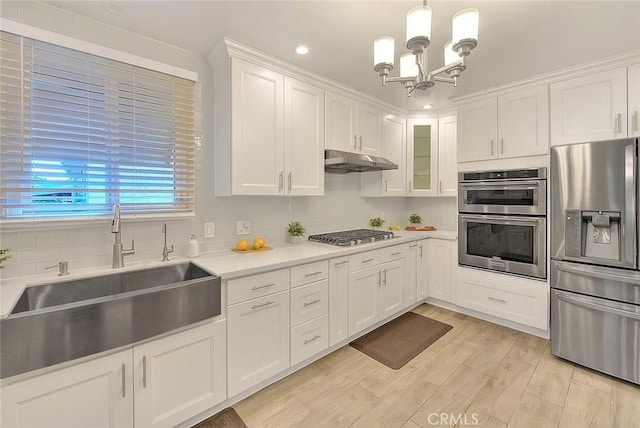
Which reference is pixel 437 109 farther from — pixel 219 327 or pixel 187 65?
pixel 219 327

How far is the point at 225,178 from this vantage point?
2.12m

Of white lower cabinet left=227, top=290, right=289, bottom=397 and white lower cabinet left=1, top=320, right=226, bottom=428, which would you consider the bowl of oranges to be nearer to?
white lower cabinet left=227, top=290, right=289, bottom=397

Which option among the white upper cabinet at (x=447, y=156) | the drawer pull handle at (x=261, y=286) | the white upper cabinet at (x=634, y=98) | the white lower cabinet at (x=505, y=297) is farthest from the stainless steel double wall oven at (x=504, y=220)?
the drawer pull handle at (x=261, y=286)

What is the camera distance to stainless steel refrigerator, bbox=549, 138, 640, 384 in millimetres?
2006

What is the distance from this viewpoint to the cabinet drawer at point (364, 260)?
2479 mm

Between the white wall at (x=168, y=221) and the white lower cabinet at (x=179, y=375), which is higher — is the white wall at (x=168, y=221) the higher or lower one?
the higher one

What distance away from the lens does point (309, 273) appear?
2141mm

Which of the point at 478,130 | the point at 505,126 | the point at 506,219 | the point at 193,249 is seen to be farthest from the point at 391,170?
the point at 193,249

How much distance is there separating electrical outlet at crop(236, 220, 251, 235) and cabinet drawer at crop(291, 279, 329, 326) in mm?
736

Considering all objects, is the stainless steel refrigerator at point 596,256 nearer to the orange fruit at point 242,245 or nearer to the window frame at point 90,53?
the orange fruit at point 242,245

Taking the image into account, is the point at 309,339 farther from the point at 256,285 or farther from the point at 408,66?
the point at 408,66

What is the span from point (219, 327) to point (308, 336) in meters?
0.76

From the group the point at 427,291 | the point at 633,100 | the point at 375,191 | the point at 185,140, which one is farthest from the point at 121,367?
the point at 633,100

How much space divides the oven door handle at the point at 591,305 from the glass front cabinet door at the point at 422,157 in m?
1.72
